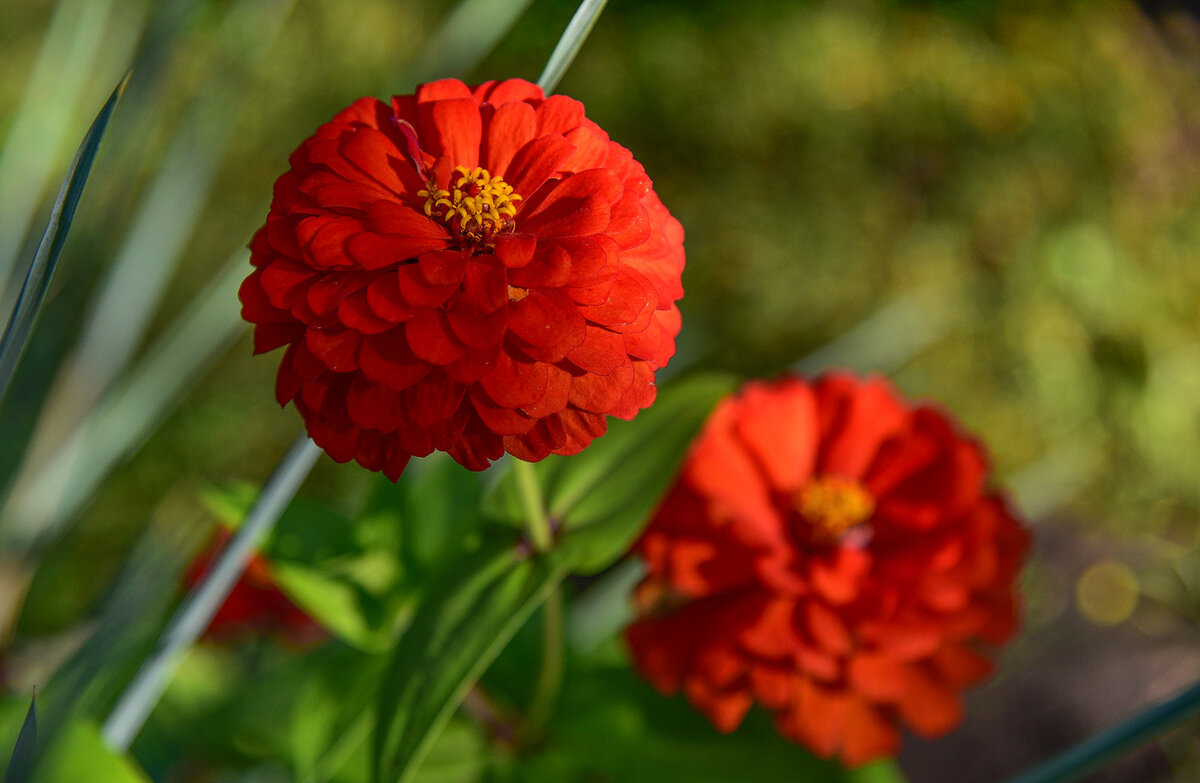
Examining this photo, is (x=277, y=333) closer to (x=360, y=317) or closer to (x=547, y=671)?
(x=360, y=317)

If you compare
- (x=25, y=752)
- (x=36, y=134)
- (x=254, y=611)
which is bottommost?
(x=254, y=611)

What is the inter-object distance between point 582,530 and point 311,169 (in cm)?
18

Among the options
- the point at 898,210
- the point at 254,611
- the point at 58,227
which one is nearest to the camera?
the point at 58,227

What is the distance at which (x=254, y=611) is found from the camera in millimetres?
529

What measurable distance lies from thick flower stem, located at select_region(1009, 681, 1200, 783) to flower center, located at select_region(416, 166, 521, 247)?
0.75 ft

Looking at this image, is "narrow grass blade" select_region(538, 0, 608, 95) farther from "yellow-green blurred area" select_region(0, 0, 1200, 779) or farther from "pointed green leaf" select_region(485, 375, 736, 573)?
"yellow-green blurred area" select_region(0, 0, 1200, 779)

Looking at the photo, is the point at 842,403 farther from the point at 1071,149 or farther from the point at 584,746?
the point at 1071,149

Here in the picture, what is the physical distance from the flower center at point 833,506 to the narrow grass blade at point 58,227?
1.02ft

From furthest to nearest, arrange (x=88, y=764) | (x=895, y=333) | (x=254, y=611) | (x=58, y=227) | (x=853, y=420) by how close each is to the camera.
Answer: (x=895, y=333), (x=254, y=611), (x=853, y=420), (x=88, y=764), (x=58, y=227)

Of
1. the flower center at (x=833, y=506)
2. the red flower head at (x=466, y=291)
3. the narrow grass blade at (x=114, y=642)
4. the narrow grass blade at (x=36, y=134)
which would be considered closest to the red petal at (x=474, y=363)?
the red flower head at (x=466, y=291)

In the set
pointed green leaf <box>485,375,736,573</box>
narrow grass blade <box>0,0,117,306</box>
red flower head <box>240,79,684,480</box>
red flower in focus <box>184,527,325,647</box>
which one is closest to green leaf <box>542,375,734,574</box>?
pointed green leaf <box>485,375,736,573</box>

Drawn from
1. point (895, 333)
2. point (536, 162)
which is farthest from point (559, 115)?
point (895, 333)

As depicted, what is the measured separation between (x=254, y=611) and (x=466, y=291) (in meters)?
0.39

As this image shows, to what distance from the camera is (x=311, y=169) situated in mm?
251
